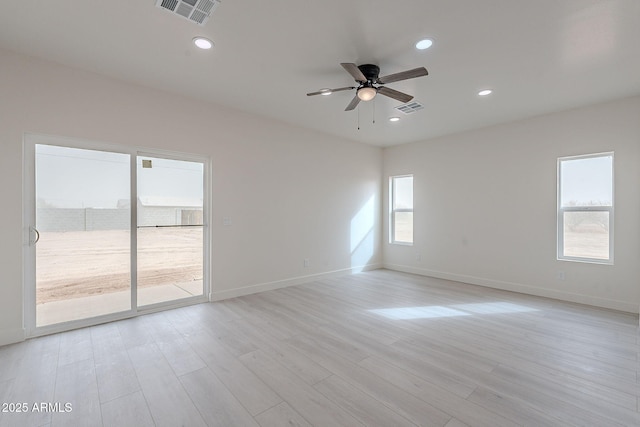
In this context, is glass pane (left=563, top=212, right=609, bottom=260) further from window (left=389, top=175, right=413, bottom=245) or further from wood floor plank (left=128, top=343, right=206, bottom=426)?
wood floor plank (left=128, top=343, right=206, bottom=426)

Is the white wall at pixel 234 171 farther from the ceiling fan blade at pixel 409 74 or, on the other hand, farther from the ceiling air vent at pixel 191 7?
the ceiling fan blade at pixel 409 74

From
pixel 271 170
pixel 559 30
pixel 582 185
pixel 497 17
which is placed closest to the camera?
pixel 497 17

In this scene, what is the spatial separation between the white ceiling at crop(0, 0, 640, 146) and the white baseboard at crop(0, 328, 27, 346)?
2790 millimetres

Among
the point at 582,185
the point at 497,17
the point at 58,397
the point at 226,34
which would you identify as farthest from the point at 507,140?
the point at 58,397

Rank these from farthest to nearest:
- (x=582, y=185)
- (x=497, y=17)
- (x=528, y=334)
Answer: (x=582, y=185), (x=528, y=334), (x=497, y=17)

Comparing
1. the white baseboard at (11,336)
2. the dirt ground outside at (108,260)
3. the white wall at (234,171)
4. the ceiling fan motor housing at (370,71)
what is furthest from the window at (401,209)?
the white baseboard at (11,336)

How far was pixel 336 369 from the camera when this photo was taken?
235cm

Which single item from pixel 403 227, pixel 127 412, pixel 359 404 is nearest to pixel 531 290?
pixel 403 227

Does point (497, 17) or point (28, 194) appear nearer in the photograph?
point (497, 17)

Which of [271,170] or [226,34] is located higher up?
[226,34]

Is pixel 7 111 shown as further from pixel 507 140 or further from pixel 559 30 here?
pixel 507 140

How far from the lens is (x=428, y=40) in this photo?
8.41 feet

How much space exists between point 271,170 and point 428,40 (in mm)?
2990

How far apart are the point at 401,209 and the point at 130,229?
5240mm
